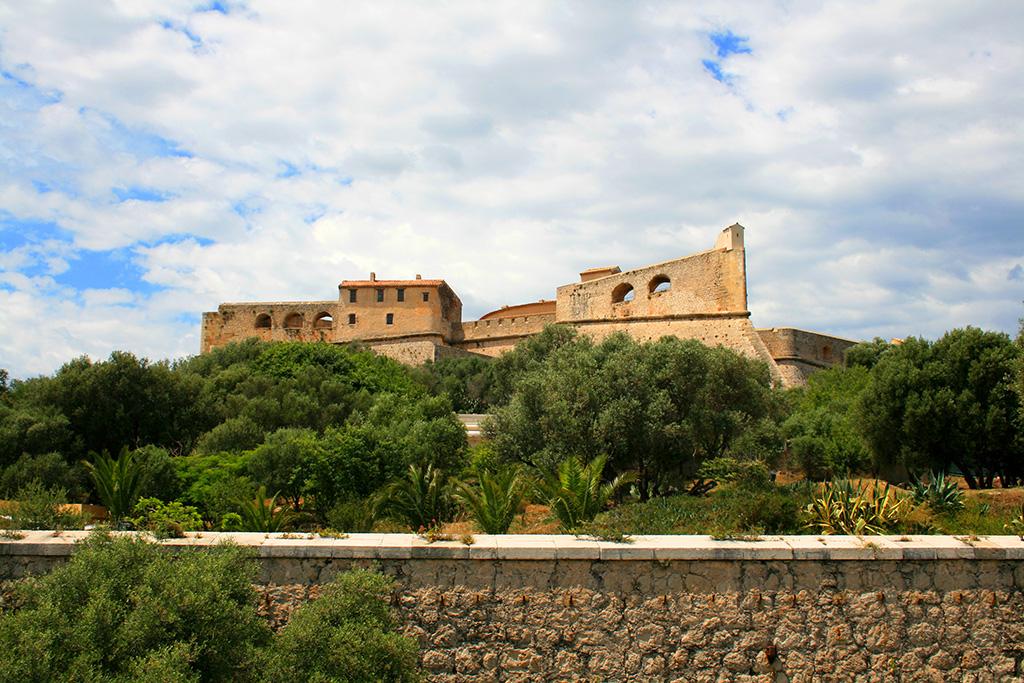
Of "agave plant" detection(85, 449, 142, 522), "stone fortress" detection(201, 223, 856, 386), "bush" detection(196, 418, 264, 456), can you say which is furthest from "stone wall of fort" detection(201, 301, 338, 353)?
"agave plant" detection(85, 449, 142, 522)

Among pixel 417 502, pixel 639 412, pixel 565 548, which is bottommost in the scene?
pixel 417 502

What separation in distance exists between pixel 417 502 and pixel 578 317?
27.3 metres

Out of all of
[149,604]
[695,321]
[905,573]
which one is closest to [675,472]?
[905,573]

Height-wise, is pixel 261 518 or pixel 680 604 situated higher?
pixel 261 518

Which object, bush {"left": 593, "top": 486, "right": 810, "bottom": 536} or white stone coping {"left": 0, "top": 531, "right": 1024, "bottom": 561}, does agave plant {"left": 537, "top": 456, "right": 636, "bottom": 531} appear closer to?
bush {"left": 593, "top": 486, "right": 810, "bottom": 536}

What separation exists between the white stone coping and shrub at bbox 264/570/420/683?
46cm

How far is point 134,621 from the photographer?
5.29m

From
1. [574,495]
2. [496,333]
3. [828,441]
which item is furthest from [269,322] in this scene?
[574,495]

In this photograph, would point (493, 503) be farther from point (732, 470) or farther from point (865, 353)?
point (865, 353)

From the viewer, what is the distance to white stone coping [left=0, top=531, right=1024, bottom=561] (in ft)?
21.9

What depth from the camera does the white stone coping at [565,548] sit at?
6.66 m

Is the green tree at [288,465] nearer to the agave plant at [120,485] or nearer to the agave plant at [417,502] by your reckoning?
the agave plant at [417,502]

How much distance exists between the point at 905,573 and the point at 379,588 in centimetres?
432

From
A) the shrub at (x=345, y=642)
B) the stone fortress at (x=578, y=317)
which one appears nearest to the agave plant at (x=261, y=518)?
the shrub at (x=345, y=642)
